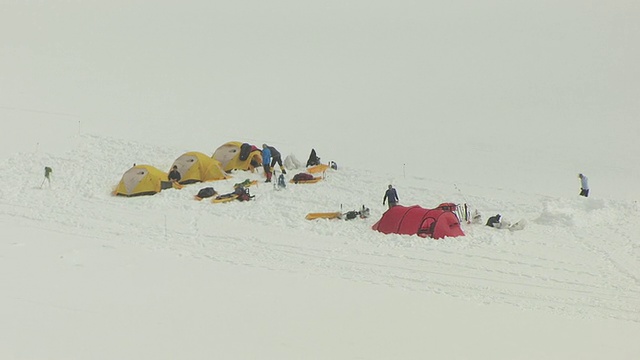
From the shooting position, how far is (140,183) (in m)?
18.4

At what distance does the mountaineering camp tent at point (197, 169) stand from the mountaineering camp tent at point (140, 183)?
1.03m

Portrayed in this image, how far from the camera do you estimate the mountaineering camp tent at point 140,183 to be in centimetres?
1839

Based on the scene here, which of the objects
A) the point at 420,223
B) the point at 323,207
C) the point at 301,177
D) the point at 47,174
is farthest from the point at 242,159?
the point at 420,223

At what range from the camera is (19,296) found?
10.2 m

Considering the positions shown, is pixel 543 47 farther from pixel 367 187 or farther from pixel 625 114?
pixel 367 187

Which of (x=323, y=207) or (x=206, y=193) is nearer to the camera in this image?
(x=323, y=207)

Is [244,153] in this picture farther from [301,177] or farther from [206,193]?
A: [206,193]

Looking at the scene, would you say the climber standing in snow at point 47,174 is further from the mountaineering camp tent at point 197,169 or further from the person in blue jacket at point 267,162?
the person in blue jacket at point 267,162

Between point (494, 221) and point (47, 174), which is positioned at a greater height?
point (47, 174)

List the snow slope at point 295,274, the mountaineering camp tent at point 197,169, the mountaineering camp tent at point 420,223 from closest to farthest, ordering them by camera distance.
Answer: the snow slope at point 295,274
the mountaineering camp tent at point 420,223
the mountaineering camp tent at point 197,169

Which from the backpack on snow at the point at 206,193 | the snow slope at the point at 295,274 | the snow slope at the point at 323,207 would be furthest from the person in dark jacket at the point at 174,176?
the backpack on snow at the point at 206,193

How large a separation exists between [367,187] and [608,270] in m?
7.92

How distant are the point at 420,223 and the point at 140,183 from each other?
7.82 m

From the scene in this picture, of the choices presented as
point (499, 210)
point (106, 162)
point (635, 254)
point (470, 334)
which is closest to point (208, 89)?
point (106, 162)
